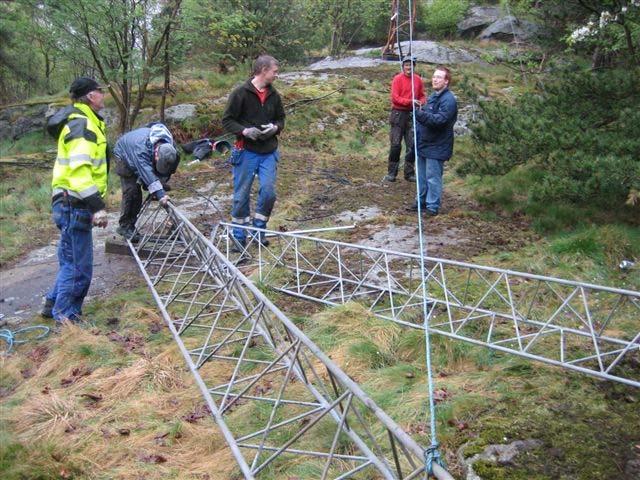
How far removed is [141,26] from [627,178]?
32.6 ft

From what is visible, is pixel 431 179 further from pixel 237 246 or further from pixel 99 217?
pixel 99 217

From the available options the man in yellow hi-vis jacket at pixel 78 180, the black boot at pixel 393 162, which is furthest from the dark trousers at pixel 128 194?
the black boot at pixel 393 162

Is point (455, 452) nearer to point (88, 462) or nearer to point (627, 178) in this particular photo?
point (88, 462)

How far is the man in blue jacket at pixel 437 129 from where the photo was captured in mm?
7164

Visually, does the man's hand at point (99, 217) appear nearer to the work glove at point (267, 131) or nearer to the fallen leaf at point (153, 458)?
the work glove at point (267, 131)

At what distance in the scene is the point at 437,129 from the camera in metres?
7.30

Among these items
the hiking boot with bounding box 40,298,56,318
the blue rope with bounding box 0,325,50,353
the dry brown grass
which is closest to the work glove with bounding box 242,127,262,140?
the hiking boot with bounding box 40,298,56,318

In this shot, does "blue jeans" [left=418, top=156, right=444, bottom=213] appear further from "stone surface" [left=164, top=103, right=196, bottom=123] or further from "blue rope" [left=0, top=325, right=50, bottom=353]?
"stone surface" [left=164, top=103, right=196, bottom=123]

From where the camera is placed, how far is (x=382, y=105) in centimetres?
1518

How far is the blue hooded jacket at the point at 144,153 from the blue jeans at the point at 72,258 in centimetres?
95

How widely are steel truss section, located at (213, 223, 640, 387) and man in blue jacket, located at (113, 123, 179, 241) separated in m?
0.91

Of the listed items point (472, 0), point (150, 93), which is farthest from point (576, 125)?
point (472, 0)

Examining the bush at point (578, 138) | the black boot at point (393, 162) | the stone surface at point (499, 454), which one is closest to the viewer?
the stone surface at point (499, 454)

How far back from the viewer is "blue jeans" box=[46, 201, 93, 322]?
507 centimetres
